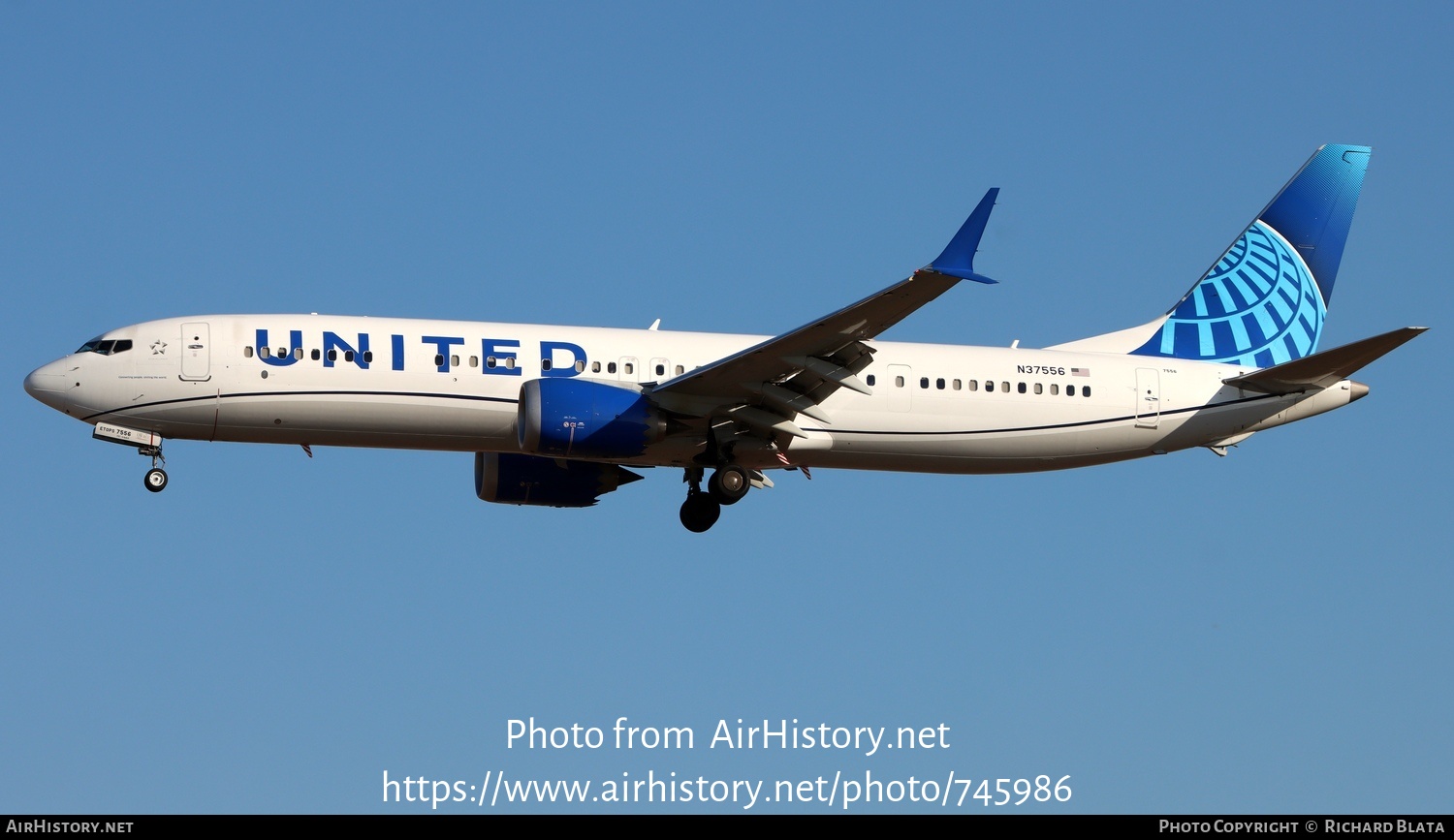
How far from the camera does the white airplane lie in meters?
33.5

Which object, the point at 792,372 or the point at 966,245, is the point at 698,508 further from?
the point at 966,245

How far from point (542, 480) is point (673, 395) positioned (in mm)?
5194

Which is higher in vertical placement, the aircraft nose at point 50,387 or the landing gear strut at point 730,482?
the aircraft nose at point 50,387

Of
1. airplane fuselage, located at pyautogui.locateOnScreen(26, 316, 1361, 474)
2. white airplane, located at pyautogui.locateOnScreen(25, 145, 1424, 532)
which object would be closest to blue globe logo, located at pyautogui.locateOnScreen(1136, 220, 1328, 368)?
white airplane, located at pyautogui.locateOnScreen(25, 145, 1424, 532)

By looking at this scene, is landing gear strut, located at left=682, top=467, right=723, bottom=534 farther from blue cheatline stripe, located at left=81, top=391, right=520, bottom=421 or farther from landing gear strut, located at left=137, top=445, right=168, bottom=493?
landing gear strut, located at left=137, top=445, right=168, bottom=493

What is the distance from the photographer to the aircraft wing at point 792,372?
104 ft

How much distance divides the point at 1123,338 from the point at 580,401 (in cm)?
1332

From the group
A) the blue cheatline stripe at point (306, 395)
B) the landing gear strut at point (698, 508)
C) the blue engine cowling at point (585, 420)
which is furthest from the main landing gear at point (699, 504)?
the blue cheatline stripe at point (306, 395)

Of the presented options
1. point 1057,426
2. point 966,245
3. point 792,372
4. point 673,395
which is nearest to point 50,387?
point 673,395

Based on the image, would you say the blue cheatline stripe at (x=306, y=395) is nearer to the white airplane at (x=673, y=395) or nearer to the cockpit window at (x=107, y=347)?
the white airplane at (x=673, y=395)

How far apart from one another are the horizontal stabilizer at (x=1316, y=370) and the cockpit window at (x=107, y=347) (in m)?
22.1

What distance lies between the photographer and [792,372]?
1328 inches
